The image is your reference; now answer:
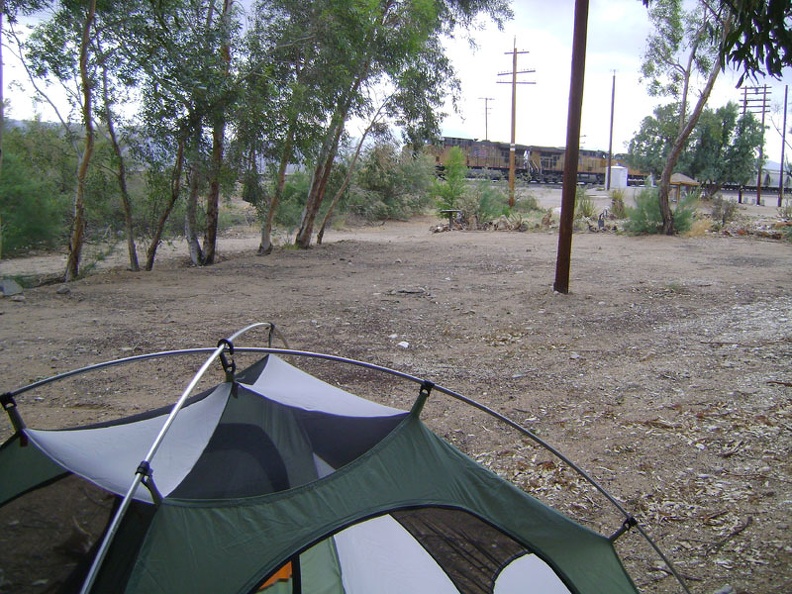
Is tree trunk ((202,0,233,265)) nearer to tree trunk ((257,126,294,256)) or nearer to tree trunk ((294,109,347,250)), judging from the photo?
tree trunk ((257,126,294,256))

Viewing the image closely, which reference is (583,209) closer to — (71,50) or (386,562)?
(71,50)

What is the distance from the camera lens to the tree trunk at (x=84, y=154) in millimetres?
11492

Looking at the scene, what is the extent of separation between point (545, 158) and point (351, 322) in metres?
48.2

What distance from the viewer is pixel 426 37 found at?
17625mm

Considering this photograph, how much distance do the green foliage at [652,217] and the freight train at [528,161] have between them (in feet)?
65.3

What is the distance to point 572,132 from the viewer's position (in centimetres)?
1075

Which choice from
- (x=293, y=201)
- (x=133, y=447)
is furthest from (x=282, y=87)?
(x=133, y=447)

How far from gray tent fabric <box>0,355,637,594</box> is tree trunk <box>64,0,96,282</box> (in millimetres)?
10414

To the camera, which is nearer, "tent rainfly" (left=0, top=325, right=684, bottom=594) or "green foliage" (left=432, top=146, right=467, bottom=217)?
"tent rainfly" (left=0, top=325, right=684, bottom=594)

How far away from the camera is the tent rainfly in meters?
2.19

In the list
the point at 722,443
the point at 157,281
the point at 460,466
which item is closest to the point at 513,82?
the point at 157,281

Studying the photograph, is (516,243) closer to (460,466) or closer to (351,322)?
(351,322)

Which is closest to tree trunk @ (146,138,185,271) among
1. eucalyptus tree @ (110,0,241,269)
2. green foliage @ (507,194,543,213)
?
eucalyptus tree @ (110,0,241,269)

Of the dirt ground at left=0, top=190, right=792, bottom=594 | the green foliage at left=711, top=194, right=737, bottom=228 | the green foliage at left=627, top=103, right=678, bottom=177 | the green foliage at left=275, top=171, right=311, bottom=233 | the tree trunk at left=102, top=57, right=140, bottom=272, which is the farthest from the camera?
the green foliage at left=627, top=103, right=678, bottom=177
